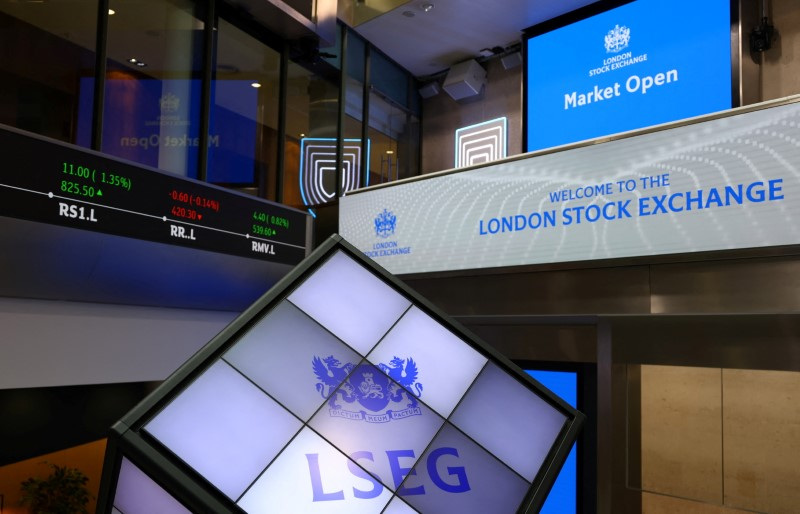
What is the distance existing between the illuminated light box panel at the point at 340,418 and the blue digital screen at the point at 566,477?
6.36 ft

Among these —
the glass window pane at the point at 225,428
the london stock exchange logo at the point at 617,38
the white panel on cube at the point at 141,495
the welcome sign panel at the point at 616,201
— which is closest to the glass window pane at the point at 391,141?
the london stock exchange logo at the point at 617,38

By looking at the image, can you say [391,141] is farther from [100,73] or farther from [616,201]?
[616,201]

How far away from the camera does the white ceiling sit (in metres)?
7.08

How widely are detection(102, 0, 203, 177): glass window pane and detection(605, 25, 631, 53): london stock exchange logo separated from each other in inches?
161

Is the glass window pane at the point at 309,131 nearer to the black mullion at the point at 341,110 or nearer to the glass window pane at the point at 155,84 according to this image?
the black mullion at the point at 341,110

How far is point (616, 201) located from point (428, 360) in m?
1.84

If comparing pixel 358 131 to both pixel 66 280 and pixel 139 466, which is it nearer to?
pixel 66 280

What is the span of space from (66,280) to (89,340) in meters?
0.49

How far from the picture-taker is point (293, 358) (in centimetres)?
152

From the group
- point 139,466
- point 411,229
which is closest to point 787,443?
point 411,229

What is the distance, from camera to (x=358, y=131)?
840 cm

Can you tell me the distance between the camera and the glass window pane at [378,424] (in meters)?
1.45

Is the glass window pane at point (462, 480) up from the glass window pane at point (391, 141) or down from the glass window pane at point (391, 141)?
down

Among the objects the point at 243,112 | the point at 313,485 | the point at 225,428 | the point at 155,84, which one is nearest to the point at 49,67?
the point at 155,84
